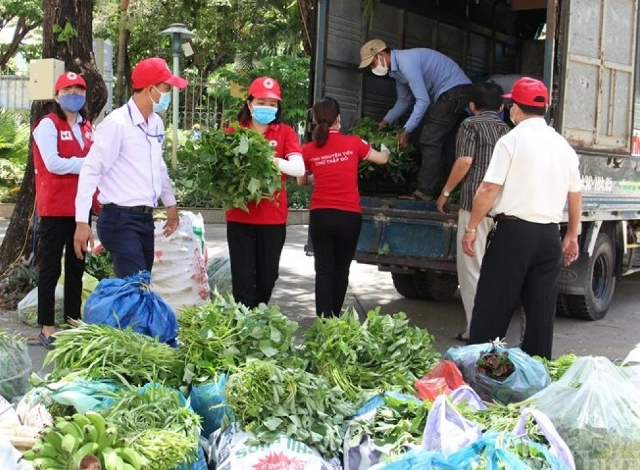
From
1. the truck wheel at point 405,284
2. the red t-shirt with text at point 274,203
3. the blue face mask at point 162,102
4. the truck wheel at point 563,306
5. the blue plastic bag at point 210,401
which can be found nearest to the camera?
the blue plastic bag at point 210,401

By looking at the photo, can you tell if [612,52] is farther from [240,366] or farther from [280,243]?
[240,366]

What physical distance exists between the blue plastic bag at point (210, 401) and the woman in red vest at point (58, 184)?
2441mm

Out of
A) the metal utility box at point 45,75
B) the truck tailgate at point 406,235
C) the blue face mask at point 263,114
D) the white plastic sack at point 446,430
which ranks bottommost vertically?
the white plastic sack at point 446,430

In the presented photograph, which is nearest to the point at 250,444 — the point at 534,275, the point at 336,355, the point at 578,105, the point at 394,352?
the point at 336,355

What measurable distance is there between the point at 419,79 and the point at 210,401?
4.33 m

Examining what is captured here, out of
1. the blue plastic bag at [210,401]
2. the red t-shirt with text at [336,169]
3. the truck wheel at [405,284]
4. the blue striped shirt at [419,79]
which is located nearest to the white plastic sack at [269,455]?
the blue plastic bag at [210,401]

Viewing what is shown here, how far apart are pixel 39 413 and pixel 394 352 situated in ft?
5.13

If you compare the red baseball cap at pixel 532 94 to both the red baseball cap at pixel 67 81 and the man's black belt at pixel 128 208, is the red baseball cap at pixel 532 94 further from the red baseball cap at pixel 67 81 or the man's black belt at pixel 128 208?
the red baseball cap at pixel 67 81

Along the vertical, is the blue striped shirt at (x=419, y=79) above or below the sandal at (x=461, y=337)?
above

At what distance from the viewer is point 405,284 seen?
8.62 m

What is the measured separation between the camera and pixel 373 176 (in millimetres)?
7602

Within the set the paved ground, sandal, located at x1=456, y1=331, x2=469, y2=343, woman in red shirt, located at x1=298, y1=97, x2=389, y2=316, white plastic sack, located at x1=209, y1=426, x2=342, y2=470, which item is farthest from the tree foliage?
white plastic sack, located at x1=209, y1=426, x2=342, y2=470

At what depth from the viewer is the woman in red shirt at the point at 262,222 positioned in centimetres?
532

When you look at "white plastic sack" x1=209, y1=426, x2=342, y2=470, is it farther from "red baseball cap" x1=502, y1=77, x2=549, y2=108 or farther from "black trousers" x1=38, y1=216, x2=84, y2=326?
"black trousers" x1=38, y1=216, x2=84, y2=326
